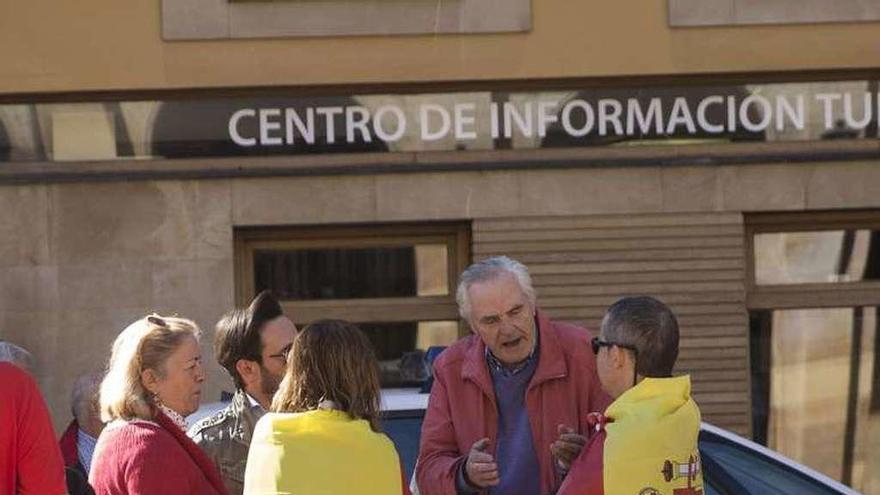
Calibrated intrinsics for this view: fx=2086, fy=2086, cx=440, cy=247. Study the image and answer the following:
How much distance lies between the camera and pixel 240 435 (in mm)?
6043

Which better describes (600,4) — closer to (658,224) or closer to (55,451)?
(658,224)

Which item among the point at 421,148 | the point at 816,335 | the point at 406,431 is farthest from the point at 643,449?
the point at 816,335

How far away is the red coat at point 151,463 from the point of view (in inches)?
208

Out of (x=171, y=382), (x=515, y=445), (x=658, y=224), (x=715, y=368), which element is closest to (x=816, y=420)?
(x=715, y=368)

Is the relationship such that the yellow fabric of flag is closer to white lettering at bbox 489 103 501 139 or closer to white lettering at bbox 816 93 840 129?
white lettering at bbox 489 103 501 139

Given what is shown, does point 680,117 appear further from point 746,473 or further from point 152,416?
point 152,416

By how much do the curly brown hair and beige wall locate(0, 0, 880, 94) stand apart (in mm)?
6576

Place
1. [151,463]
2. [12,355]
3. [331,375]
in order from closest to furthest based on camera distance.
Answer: [331,375] → [151,463] → [12,355]

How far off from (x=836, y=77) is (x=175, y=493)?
733cm

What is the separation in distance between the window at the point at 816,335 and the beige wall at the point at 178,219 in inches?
15.5

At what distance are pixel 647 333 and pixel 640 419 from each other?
0.33 metres

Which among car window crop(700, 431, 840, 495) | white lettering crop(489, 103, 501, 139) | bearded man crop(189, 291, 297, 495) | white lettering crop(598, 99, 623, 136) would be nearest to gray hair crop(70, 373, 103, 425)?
bearded man crop(189, 291, 297, 495)

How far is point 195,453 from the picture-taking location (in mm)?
5414

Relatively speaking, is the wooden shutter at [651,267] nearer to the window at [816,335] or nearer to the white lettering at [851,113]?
the window at [816,335]
